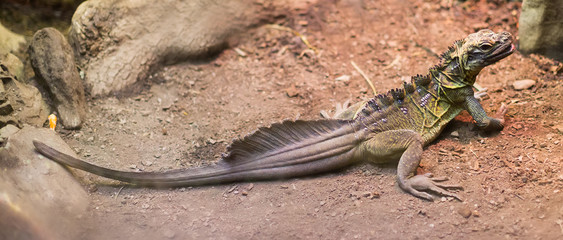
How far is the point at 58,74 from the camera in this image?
5340 millimetres

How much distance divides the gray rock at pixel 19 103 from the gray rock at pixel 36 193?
0.25 m

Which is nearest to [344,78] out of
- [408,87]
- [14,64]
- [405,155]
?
[408,87]

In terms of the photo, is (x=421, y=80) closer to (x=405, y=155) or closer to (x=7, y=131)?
(x=405, y=155)

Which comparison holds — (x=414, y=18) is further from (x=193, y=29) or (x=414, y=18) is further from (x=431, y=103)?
Answer: (x=193, y=29)

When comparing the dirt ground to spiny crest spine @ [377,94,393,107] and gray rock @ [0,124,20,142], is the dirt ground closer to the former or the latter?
gray rock @ [0,124,20,142]

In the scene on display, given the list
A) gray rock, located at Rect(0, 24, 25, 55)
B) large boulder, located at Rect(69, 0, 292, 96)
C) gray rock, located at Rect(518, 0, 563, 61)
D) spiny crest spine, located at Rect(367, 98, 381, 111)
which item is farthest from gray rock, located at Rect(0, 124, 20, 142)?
gray rock, located at Rect(518, 0, 563, 61)

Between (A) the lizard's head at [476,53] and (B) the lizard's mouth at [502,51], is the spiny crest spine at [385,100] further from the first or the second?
(B) the lizard's mouth at [502,51]

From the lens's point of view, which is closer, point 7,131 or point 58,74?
point 7,131

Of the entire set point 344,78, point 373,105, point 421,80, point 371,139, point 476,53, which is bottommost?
point 344,78

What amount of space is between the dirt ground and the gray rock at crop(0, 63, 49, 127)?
1.27 feet

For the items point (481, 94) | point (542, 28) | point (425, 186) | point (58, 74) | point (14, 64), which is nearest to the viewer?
point (425, 186)

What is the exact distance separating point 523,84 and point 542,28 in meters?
0.98

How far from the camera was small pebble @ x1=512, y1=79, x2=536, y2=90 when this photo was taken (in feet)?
19.0

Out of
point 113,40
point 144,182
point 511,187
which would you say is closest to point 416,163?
point 511,187
